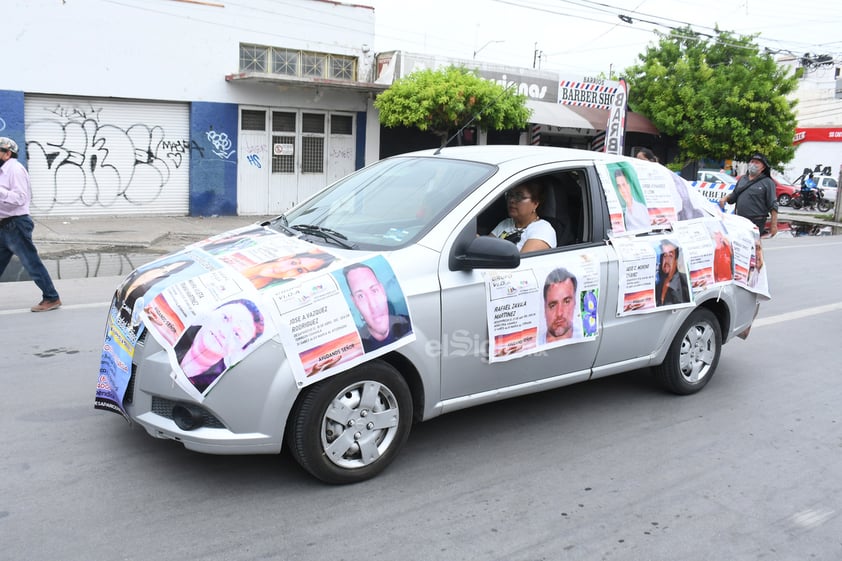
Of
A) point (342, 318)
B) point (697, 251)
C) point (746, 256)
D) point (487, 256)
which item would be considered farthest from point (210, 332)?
point (746, 256)

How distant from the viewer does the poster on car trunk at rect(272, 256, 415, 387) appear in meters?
3.66

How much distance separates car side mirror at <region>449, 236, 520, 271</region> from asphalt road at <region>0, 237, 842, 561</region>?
111 cm

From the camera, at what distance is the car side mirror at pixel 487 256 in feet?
13.6

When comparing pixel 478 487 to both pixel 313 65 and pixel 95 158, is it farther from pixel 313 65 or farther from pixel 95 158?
pixel 313 65

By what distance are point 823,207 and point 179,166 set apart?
87.6ft

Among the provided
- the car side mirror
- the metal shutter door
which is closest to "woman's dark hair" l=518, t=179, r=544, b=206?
the car side mirror

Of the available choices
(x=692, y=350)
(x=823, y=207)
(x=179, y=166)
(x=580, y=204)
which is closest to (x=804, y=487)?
(x=692, y=350)

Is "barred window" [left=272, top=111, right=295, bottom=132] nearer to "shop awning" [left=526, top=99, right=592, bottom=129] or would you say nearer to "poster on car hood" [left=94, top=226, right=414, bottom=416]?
"shop awning" [left=526, top=99, right=592, bottom=129]

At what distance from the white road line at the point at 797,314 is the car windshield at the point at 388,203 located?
476 centimetres

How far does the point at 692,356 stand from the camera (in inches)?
225

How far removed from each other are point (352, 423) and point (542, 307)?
1329 mm

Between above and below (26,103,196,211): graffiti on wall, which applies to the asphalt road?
below

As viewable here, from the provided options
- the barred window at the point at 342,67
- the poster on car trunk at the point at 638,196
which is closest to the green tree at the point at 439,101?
the barred window at the point at 342,67

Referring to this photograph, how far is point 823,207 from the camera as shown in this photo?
33156mm
